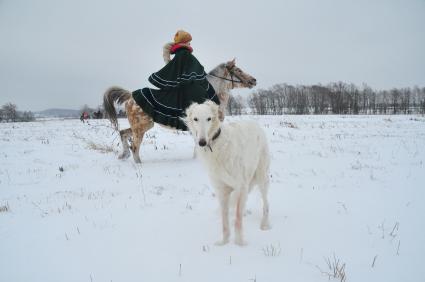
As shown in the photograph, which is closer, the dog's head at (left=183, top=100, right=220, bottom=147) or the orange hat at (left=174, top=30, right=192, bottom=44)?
the dog's head at (left=183, top=100, right=220, bottom=147)

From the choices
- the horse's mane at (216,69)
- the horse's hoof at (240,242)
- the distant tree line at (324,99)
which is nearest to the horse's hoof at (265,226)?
the horse's hoof at (240,242)

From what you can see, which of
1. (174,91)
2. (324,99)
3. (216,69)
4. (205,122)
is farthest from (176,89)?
(324,99)

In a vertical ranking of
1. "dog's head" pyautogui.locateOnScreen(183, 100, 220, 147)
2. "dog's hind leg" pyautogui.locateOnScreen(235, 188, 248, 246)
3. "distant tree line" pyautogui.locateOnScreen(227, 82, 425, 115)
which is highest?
"distant tree line" pyautogui.locateOnScreen(227, 82, 425, 115)

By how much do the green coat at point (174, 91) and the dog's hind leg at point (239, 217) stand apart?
3.98 meters

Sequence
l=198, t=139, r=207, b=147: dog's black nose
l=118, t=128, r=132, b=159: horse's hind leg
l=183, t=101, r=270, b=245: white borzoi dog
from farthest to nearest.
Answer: l=118, t=128, r=132, b=159: horse's hind leg, l=183, t=101, r=270, b=245: white borzoi dog, l=198, t=139, r=207, b=147: dog's black nose

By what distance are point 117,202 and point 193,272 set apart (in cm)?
266

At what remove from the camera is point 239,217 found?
11.9 feet

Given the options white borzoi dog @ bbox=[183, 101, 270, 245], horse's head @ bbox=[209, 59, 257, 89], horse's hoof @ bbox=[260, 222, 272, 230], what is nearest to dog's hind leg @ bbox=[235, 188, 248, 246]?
white borzoi dog @ bbox=[183, 101, 270, 245]

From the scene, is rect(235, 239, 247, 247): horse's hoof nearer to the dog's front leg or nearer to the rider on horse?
the dog's front leg

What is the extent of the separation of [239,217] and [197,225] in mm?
859

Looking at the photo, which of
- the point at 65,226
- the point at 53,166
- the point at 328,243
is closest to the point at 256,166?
the point at 328,243

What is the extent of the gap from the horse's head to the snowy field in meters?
2.97

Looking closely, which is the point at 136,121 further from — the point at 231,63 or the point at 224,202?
the point at 224,202

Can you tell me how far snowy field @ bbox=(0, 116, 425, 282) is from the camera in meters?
3.06
